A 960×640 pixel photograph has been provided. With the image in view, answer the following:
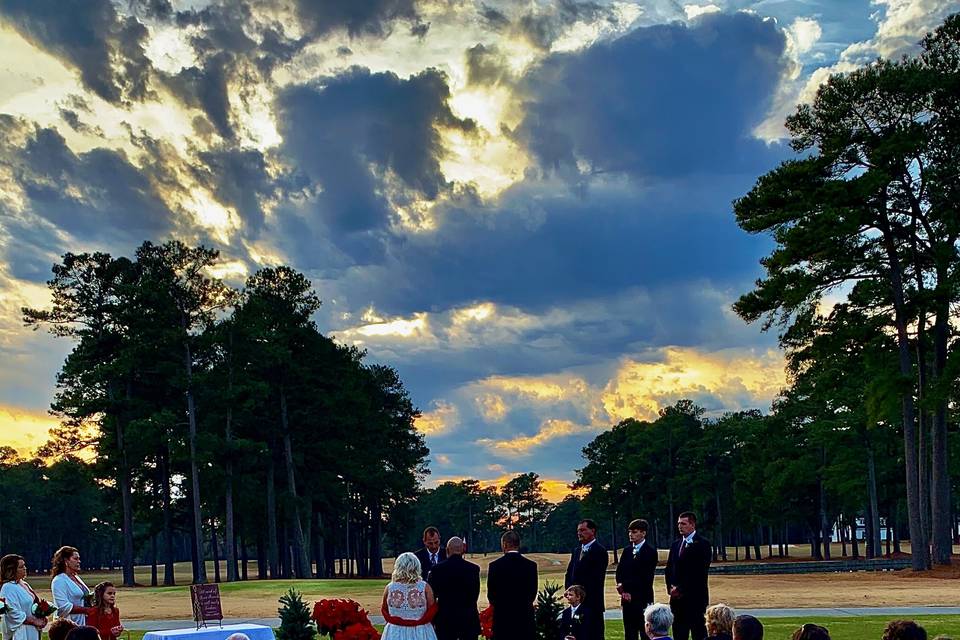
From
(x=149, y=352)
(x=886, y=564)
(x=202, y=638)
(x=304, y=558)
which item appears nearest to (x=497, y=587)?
(x=202, y=638)

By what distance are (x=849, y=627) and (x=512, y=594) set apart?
11.2 metres

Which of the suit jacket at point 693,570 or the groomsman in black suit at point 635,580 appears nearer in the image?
the suit jacket at point 693,570

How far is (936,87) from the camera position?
46.2m

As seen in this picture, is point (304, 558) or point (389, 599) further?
point (304, 558)

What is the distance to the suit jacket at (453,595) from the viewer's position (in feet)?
45.3

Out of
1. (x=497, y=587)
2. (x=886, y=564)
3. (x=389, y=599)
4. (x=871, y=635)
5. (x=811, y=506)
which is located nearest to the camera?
(x=389, y=599)

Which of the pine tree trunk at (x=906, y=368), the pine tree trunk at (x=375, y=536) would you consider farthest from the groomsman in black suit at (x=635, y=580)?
the pine tree trunk at (x=375, y=536)

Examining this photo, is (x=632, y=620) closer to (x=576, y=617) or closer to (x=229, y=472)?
(x=576, y=617)

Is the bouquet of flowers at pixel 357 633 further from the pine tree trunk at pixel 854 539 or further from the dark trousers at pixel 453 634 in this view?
the pine tree trunk at pixel 854 539

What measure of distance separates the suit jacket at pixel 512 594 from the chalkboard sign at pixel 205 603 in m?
3.87

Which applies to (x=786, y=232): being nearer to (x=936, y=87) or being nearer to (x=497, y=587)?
(x=936, y=87)

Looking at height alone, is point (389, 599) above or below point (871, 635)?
above

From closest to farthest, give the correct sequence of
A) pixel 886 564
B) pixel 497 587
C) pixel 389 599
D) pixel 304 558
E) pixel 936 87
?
pixel 389 599, pixel 497 587, pixel 936 87, pixel 886 564, pixel 304 558

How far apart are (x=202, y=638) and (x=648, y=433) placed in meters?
103
